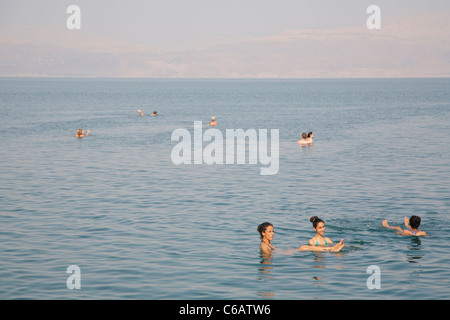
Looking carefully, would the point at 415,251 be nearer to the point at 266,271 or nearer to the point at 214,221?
the point at 266,271

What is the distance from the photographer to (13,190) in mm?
33250

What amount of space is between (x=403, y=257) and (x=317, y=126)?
54663 millimetres

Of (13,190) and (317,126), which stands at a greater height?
(317,126)

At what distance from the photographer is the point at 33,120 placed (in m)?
82.1

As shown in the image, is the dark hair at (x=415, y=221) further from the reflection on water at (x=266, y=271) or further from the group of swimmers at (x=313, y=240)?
the reflection on water at (x=266, y=271)

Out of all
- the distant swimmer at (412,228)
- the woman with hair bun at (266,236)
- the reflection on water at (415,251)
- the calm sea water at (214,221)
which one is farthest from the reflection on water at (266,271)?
the distant swimmer at (412,228)

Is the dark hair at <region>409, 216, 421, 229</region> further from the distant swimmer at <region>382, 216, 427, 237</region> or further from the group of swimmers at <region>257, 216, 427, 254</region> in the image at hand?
the group of swimmers at <region>257, 216, 427, 254</region>

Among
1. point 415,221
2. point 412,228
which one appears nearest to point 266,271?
point 415,221
